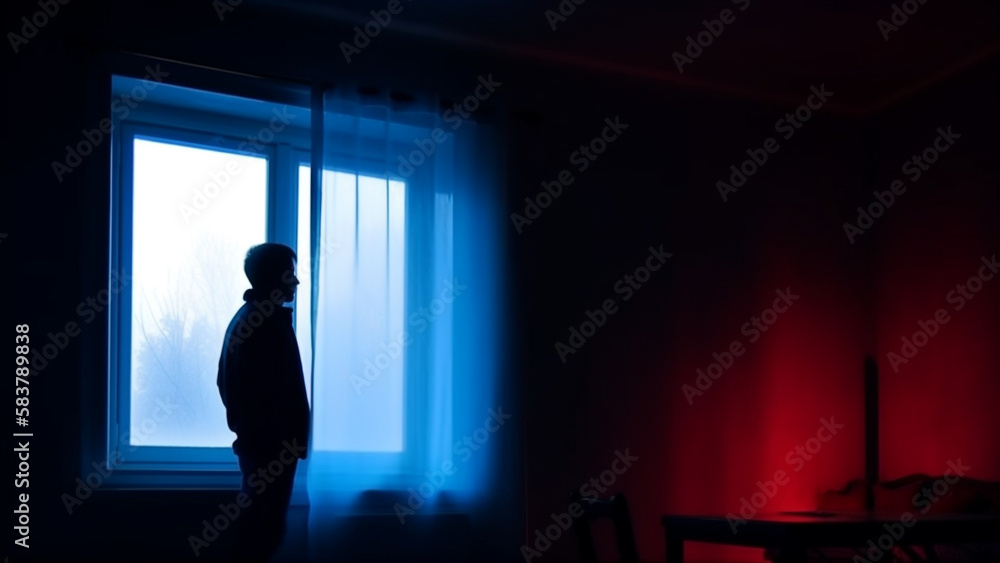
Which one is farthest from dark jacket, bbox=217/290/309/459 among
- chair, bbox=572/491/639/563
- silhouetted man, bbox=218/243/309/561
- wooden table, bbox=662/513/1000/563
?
wooden table, bbox=662/513/1000/563

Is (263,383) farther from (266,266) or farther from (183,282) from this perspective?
(183,282)

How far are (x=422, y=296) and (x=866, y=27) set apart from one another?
2292mm

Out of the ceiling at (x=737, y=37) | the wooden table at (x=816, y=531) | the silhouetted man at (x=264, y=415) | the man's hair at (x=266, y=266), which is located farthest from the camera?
the ceiling at (x=737, y=37)

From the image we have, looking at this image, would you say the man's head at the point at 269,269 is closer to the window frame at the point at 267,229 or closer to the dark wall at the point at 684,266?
the window frame at the point at 267,229

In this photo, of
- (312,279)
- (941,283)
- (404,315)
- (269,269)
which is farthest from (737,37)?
(269,269)

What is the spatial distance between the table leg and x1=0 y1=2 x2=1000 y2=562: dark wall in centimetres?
139

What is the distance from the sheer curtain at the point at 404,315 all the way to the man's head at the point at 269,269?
0.58 m

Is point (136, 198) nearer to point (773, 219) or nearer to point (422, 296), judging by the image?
point (422, 296)

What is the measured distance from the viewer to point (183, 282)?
389 cm

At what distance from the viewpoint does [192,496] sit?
11.9 feet

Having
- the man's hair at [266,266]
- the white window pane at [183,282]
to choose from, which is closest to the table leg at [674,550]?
the man's hair at [266,266]

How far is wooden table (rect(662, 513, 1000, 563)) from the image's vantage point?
8.11 ft

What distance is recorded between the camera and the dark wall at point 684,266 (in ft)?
12.8

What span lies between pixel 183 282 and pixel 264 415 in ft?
3.23
